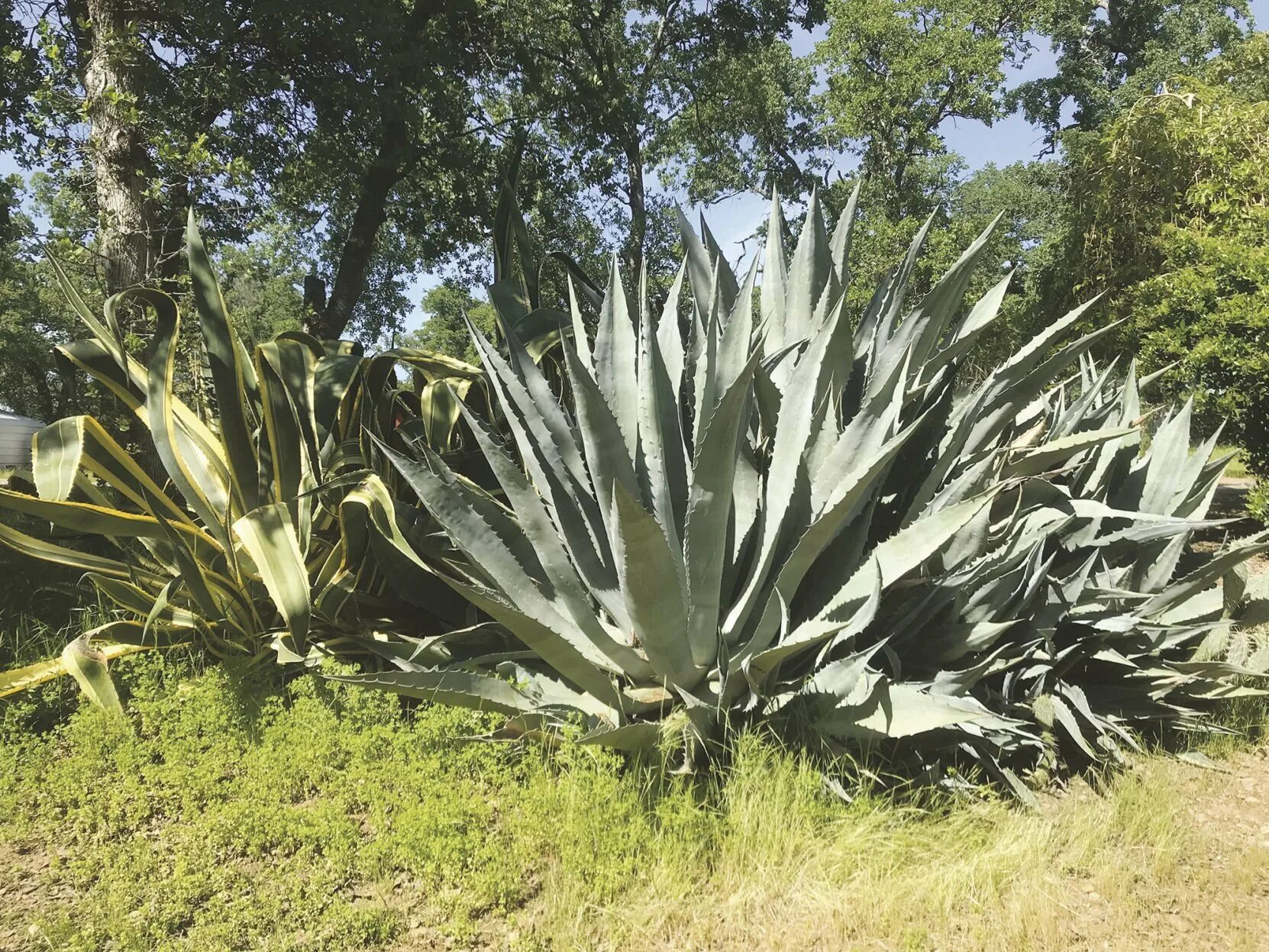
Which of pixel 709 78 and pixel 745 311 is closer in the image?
pixel 745 311

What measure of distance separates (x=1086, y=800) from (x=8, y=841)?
2970 mm

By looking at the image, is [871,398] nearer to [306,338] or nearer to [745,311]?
[745,311]

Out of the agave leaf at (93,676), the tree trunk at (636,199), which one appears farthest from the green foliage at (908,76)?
the agave leaf at (93,676)

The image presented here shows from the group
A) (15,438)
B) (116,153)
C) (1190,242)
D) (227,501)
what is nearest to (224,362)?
(227,501)

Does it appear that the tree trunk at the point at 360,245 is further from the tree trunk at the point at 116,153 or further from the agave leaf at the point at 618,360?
the agave leaf at the point at 618,360

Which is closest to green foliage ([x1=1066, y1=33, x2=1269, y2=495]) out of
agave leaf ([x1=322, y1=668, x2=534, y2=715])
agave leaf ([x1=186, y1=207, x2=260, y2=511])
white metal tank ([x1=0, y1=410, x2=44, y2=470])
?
agave leaf ([x1=322, y1=668, x2=534, y2=715])

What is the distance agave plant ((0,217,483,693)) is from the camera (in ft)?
8.29

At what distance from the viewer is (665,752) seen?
211cm

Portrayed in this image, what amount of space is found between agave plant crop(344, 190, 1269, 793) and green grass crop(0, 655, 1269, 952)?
0.18m

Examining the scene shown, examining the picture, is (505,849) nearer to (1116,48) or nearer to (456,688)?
(456,688)

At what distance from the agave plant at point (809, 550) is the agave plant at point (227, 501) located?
274 mm

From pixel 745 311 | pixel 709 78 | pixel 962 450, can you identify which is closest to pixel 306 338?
pixel 745 311

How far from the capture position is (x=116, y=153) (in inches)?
167

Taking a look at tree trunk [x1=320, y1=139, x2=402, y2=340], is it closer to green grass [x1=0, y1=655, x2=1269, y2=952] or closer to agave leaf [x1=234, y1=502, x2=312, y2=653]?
agave leaf [x1=234, y1=502, x2=312, y2=653]
